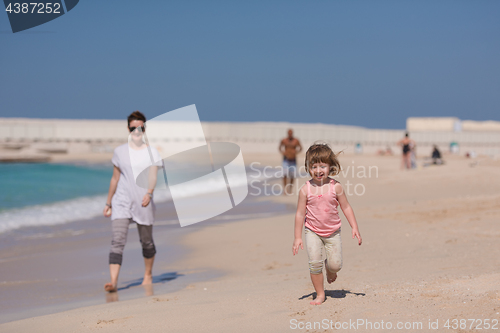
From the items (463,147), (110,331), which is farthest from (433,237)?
(463,147)

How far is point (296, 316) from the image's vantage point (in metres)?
3.33

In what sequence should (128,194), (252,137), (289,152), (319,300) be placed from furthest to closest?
(252,137) < (289,152) < (128,194) < (319,300)

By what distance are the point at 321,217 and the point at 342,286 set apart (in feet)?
2.88

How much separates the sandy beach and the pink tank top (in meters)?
0.54

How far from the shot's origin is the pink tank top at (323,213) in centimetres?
364

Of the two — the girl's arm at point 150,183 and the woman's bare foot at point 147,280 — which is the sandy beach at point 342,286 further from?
the girl's arm at point 150,183

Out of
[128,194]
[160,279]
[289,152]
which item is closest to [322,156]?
[128,194]

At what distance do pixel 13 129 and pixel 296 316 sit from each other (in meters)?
52.8

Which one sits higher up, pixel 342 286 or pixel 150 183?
pixel 150 183

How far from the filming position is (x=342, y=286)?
4.19 meters

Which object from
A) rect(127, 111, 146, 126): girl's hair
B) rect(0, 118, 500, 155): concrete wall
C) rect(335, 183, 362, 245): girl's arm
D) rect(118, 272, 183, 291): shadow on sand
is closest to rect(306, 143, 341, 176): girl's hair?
rect(335, 183, 362, 245): girl's arm

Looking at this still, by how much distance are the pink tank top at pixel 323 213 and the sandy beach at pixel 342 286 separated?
21.2 inches

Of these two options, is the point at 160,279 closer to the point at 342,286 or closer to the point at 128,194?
the point at 128,194

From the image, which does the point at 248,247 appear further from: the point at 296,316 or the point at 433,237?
the point at 296,316
